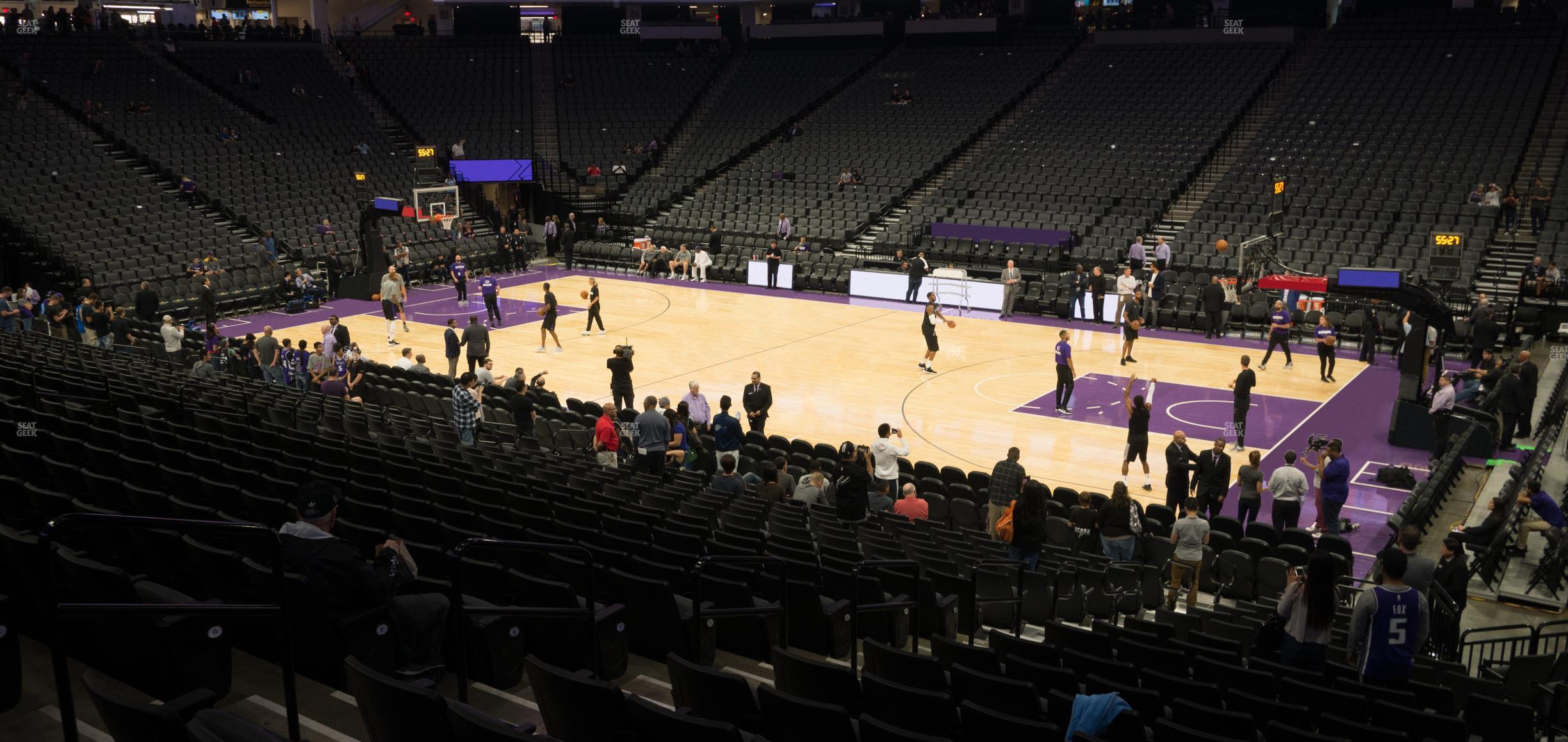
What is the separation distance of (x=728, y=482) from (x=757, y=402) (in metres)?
4.70

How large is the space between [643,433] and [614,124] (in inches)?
1251

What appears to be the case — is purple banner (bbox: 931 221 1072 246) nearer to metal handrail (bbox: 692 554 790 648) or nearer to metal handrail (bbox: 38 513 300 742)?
metal handrail (bbox: 692 554 790 648)

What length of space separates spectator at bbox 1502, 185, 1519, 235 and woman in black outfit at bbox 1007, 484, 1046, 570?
2221 cm

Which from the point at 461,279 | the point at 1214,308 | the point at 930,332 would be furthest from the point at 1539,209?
the point at 461,279

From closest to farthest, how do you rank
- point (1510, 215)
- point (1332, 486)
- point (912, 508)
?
point (912, 508) < point (1332, 486) < point (1510, 215)

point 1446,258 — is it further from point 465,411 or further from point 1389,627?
point 465,411

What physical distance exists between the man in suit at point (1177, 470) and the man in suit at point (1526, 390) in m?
6.10

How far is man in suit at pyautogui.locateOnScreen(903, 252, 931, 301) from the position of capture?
29.8 meters

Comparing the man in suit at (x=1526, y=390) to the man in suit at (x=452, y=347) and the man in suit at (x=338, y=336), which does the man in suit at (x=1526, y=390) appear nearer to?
the man in suit at (x=452, y=347)

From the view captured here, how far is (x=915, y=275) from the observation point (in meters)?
30.0

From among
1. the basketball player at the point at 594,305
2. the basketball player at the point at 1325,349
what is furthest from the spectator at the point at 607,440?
the basketball player at the point at 1325,349

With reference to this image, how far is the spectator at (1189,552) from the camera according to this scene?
11.2m

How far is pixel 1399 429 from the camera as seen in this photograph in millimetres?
17719

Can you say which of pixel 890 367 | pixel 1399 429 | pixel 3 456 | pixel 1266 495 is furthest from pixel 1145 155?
pixel 3 456
